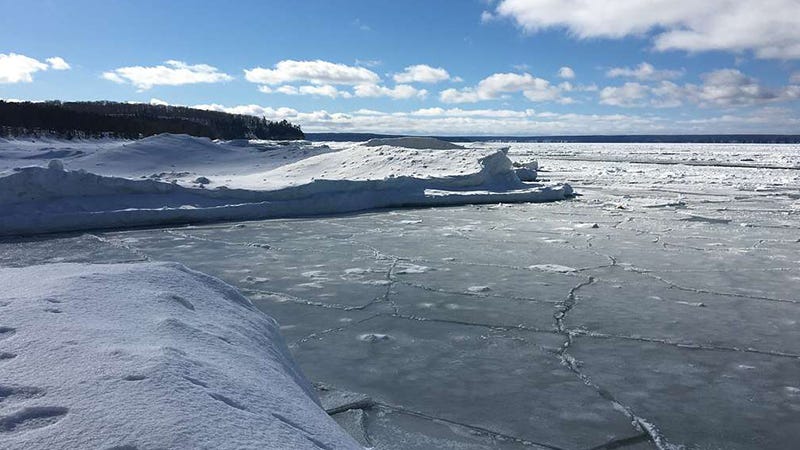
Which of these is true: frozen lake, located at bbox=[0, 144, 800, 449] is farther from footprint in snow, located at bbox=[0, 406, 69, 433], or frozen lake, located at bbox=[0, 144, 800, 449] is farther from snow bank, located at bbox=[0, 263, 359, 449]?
footprint in snow, located at bbox=[0, 406, 69, 433]

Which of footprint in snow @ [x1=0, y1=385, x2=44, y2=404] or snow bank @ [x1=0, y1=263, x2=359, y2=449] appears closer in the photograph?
snow bank @ [x1=0, y1=263, x2=359, y2=449]

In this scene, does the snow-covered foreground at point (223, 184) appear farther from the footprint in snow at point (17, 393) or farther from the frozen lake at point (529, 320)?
the footprint in snow at point (17, 393)

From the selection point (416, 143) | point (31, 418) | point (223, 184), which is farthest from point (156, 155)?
point (31, 418)

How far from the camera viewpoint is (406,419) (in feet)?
8.63

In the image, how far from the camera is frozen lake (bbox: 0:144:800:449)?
2.64m

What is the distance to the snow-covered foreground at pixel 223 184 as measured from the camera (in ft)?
28.6

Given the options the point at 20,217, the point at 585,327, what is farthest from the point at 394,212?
the point at 585,327

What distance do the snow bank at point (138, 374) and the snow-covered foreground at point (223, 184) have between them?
696cm

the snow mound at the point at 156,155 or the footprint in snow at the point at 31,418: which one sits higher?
the snow mound at the point at 156,155

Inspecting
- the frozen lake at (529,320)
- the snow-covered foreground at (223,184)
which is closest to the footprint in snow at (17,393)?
the frozen lake at (529,320)

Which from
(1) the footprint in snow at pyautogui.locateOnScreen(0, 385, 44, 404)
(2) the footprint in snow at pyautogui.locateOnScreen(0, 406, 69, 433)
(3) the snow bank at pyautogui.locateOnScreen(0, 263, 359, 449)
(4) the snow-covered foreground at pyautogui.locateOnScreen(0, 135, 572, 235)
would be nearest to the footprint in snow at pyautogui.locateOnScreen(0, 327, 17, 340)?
(3) the snow bank at pyautogui.locateOnScreen(0, 263, 359, 449)

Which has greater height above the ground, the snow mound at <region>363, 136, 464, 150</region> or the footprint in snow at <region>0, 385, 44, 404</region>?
the snow mound at <region>363, 136, 464, 150</region>

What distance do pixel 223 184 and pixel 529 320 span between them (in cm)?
863

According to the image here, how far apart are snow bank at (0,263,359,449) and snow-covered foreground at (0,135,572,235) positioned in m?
6.96
